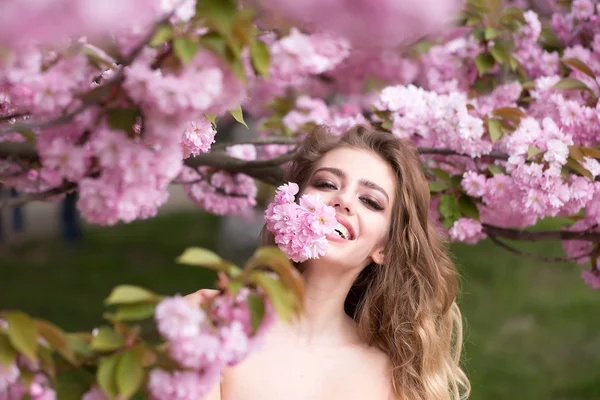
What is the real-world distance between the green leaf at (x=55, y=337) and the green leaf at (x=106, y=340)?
0.15 ft

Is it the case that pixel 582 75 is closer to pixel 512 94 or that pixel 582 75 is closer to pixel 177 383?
pixel 512 94

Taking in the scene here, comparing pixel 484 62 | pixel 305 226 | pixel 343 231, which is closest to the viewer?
pixel 305 226

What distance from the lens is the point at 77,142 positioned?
1482 mm

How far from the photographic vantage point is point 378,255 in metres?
2.92

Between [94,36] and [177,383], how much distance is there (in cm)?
62

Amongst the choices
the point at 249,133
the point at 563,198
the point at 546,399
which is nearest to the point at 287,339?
the point at 563,198

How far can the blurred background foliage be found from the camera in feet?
21.3

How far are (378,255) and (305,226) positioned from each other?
64cm

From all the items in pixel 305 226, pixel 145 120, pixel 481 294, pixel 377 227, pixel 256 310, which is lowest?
pixel 481 294

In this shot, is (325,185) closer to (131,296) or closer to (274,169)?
(274,169)

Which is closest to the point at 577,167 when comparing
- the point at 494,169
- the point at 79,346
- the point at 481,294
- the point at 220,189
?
the point at 494,169

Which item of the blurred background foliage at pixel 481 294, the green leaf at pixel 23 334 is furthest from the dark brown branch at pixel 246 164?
the blurred background foliage at pixel 481 294

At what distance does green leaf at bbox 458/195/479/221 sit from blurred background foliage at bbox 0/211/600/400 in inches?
117

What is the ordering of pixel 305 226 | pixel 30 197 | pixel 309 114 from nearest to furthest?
1. pixel 30 197
2. pixel 305 226
3. pixel 309 114
